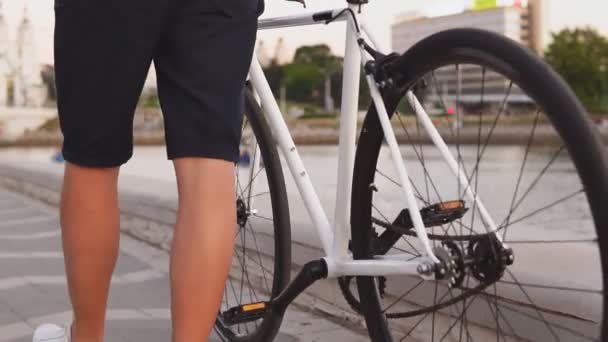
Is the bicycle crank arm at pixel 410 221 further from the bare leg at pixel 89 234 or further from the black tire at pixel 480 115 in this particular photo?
the bare leg at pixel 89 234

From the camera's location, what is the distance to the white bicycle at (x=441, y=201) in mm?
1165

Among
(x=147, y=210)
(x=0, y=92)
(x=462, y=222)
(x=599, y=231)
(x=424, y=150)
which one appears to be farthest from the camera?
(x=0, y=92)

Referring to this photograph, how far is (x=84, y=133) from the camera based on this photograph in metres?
1.33

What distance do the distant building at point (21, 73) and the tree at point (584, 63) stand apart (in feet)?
133

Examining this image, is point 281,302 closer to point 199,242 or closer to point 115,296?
point 199,242

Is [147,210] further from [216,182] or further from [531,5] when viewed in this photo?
[531,5]

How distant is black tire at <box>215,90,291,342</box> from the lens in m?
2.02

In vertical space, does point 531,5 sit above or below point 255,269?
above

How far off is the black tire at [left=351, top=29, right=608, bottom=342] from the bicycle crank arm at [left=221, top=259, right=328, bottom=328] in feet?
0.29

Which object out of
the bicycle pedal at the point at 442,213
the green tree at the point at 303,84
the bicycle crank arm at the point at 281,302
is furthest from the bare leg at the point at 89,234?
the green tree at the point at 303,84

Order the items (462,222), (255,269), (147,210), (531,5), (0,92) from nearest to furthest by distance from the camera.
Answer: (462,222) → (255,269) → (147,210) → (0,92) → (531,5)

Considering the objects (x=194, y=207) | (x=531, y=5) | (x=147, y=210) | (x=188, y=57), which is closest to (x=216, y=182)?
(x=194, y=207)

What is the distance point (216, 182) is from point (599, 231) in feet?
1.91

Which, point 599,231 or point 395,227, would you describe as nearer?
point 599,231
